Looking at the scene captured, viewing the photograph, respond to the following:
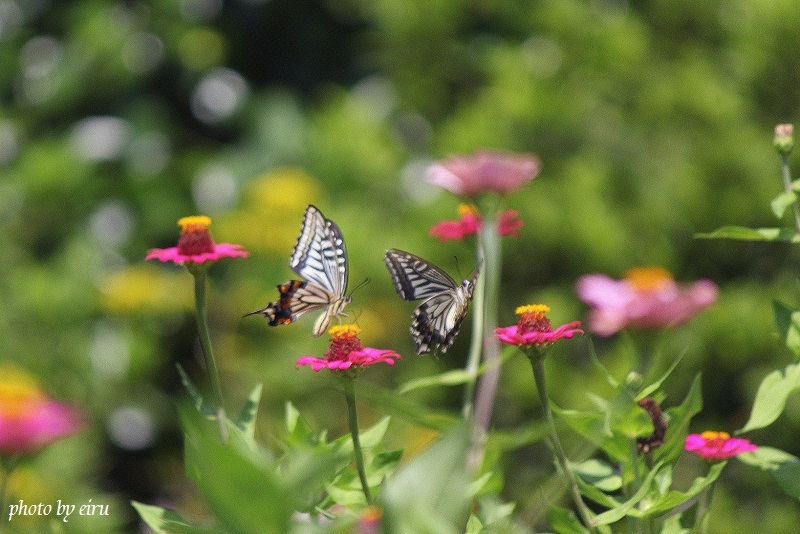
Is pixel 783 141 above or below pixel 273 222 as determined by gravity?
above

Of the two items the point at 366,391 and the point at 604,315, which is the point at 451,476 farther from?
the point at 604,315

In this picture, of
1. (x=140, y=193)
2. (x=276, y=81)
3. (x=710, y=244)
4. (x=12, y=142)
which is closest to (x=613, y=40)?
(x=710, y=244)

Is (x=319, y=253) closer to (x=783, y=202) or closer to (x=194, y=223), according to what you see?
(x=194, y=223)

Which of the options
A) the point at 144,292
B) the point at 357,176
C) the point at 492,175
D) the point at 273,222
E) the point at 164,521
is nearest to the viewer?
the point at 164,521

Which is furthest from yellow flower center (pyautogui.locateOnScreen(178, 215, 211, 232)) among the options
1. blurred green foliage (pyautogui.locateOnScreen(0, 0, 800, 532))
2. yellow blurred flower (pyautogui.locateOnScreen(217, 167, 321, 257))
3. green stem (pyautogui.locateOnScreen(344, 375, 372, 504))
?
yellow blurred flower (pyautogui.locateOnScreen(217, 167, 321, 257))

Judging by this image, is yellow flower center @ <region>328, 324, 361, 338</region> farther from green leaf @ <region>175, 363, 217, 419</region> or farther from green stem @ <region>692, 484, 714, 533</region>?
green stem @ <region>692, 484, 714, 533</region>

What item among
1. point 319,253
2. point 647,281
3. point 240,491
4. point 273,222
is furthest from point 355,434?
point 273,222

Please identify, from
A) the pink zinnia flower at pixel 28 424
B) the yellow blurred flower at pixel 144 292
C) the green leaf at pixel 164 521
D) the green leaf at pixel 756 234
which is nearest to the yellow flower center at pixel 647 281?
the green leaf at pixel 756 234
